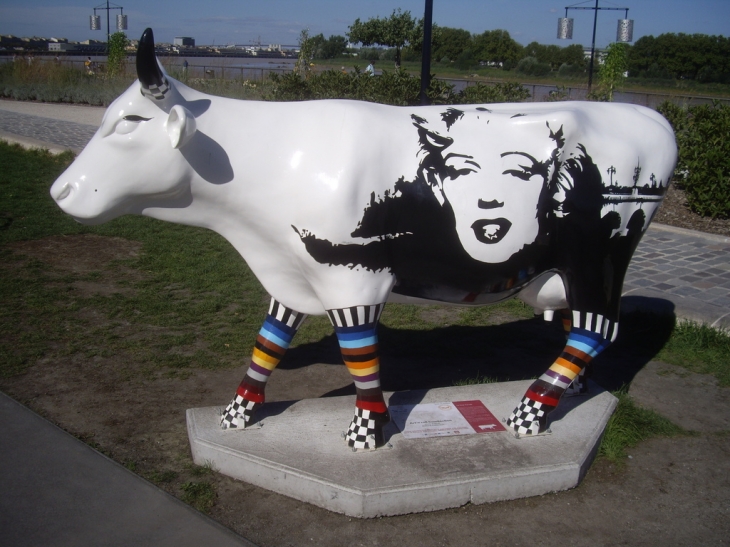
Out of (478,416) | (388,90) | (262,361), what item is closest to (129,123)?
(262,361)

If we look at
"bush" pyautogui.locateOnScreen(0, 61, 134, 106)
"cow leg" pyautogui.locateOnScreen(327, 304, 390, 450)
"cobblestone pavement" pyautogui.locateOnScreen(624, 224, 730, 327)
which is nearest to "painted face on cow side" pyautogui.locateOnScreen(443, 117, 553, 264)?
"cow leg" pyautogui.locateOnScreen(327, 304, 390, 450)

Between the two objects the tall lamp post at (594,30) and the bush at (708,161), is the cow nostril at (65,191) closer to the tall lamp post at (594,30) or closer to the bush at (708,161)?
the bush at (708,161)

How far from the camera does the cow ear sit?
2736mm

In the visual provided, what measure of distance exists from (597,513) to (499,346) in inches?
87.1

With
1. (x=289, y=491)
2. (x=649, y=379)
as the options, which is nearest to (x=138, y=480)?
(x=289, y=491)

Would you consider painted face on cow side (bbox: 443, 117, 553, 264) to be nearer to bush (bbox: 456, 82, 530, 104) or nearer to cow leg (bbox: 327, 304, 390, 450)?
cow leg (bbox: 327, 304, 390, 450)

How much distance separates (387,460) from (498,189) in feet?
4.58

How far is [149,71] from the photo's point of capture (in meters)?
2.73

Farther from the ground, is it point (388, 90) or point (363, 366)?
point (388, 90)

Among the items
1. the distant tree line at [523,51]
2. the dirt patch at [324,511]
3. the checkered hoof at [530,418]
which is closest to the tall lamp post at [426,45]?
the dirt patch at [324,511]

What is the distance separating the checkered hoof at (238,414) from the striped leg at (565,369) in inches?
54.8

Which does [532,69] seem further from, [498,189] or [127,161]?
[127,161]

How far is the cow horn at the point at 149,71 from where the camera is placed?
2613 mm

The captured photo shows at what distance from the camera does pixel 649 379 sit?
16.0 ft
